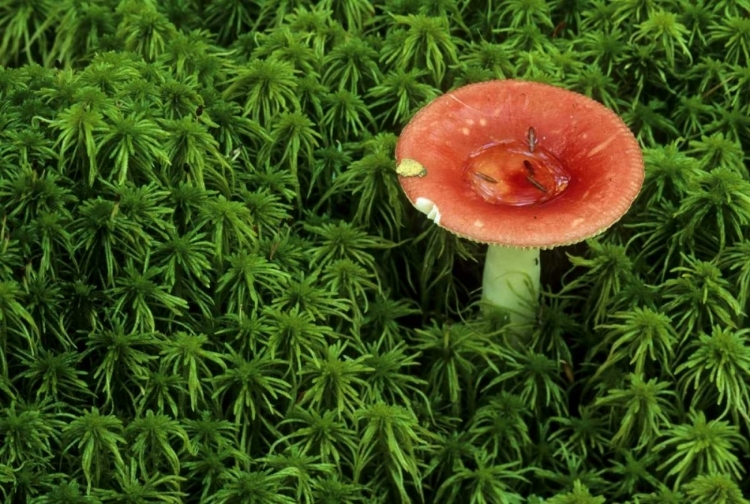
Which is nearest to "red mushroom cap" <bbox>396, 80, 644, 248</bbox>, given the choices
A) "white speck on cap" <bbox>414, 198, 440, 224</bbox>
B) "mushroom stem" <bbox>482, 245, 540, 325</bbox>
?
"white speck on cap" <bbox>414, 198, 440, 224</bbox>

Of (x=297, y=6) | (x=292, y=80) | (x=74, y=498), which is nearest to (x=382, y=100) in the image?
(x=292, y=80)

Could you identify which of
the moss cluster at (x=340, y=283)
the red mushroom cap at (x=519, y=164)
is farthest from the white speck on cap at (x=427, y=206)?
the moss cluster at (x=340, y=283)

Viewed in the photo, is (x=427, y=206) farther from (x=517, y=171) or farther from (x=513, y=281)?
(x=513, y=281)

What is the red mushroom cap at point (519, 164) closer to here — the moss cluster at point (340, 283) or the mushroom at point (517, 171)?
the mushroom at point (517, 171)

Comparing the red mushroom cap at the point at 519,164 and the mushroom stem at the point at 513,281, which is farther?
the mushroom stem at the point at 513,281

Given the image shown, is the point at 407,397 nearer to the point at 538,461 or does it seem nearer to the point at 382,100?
the point at 538,461

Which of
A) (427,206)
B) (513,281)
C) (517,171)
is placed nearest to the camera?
(427,206)

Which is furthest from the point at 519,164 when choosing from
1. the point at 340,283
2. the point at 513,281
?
the point at 340,283

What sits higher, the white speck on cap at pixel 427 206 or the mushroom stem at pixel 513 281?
the white speck on cap at pixel 427 206
